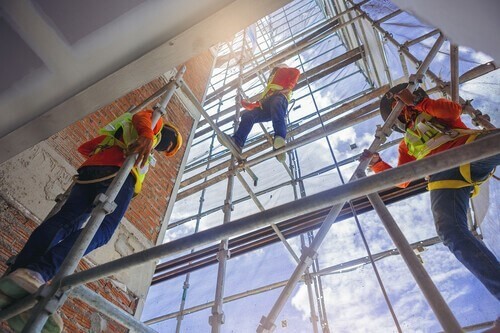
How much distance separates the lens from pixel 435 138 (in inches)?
109

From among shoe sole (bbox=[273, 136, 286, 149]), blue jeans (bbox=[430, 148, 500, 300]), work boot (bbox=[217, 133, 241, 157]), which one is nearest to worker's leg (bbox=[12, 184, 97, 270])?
work boot (bbox=[217, 133, 241, 157])

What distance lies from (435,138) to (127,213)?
3297 millimetres

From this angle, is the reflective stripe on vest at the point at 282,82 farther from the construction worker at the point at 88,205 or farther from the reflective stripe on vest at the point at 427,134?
the reflective stripe on vest at the point at 427,134

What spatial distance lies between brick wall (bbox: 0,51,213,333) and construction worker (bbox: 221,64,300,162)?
1326 mm

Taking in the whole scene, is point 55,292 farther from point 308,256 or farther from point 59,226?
point 308,256

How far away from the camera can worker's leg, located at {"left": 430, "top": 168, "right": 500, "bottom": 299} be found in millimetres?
2084

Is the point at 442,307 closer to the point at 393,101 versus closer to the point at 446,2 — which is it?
the point at 446,2

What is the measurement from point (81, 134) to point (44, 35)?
285 cm

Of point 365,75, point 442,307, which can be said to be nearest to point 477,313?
point 442,307

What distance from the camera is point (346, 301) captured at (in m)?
4.87

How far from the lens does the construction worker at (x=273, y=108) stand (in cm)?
434

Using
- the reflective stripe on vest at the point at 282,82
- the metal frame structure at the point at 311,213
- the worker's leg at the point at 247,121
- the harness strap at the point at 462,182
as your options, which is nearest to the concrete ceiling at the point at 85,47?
the metal frame structure at the point at 311,213

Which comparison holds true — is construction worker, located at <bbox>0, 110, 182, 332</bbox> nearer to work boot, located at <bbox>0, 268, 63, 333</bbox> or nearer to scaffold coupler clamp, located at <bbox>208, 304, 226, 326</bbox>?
work boot, located at <bbox>0, 268, 63, 333</bbox>

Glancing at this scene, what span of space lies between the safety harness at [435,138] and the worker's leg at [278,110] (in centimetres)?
151
